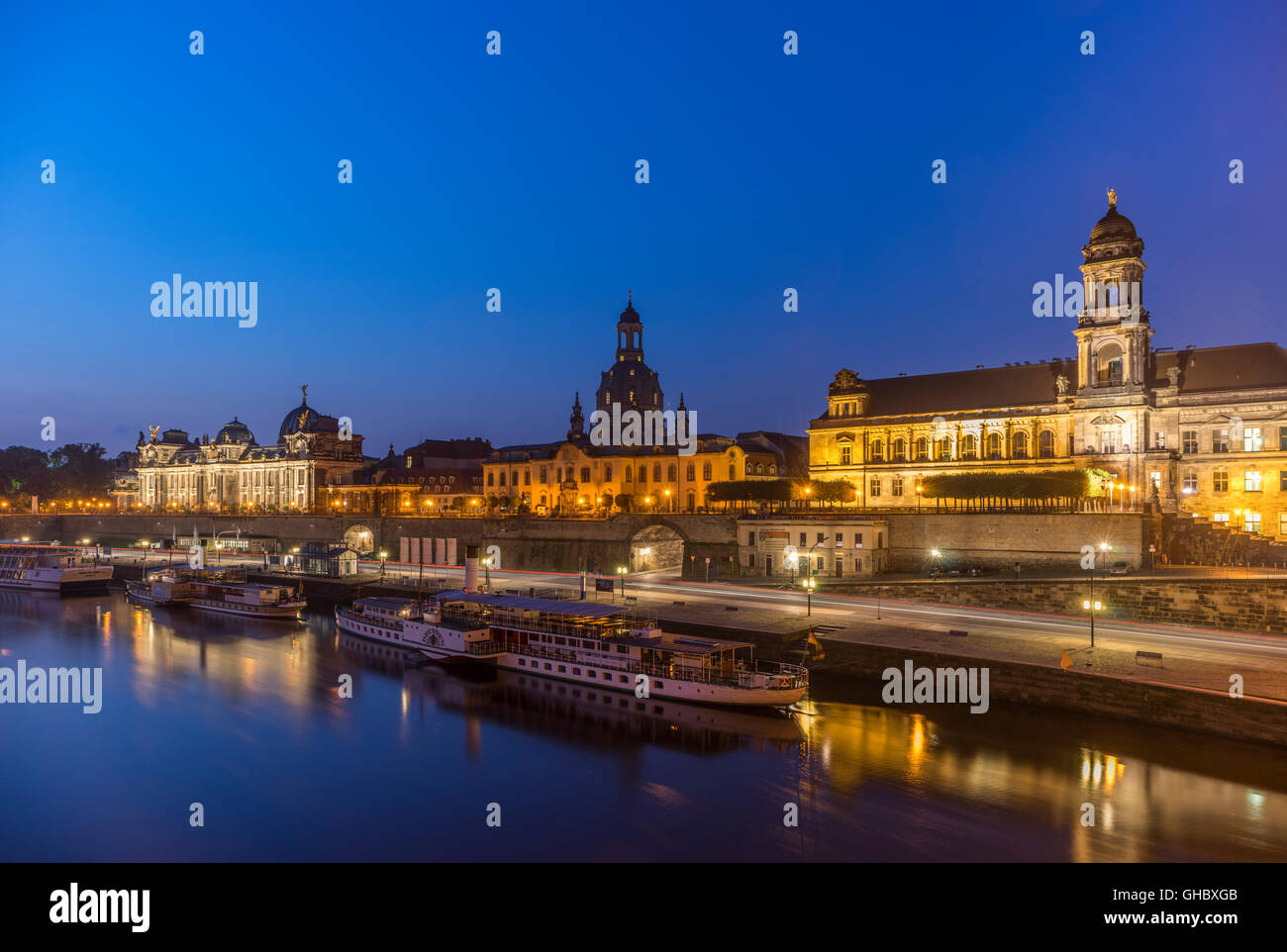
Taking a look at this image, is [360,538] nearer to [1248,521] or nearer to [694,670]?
[694,670]

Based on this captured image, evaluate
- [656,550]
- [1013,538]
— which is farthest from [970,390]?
[656,550]

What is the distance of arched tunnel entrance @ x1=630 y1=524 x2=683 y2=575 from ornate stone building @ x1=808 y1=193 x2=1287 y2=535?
20.8 metres

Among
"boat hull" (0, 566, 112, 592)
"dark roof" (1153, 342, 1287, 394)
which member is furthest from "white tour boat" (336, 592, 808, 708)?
Answer: "boat hull" (0, 566, 112, 592)

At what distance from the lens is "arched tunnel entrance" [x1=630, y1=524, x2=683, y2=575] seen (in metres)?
69.8

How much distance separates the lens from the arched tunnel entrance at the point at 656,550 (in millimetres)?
69750

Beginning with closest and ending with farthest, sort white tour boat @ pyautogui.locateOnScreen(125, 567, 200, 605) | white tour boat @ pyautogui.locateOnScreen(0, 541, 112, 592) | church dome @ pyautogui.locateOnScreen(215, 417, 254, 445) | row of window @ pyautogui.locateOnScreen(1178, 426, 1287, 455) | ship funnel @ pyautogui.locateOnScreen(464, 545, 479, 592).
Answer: ship funnel @ pyautogui.locateOnScreen(464, 545, 479, 592), row of window @ pyautogui.locateOnScreen(1178, 426, 1287, 455), white tour boat @ pyautogui.locateOnScreen(125, 567, 200, 605), white tour boat @ pyautogui.locateOnScreen(0, 541, 112, 592), church dome @ pyautogui.locateOnScreen(215, 417, 254, 445)

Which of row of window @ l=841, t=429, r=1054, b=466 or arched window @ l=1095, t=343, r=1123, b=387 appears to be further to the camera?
row of window @ l=841, t=429, r=1054, b=466

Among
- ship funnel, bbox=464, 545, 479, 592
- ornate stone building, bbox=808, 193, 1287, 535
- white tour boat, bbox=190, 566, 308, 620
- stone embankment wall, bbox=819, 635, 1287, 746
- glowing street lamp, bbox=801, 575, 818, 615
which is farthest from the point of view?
white tour boat, bbox=190, 566, 308, 620

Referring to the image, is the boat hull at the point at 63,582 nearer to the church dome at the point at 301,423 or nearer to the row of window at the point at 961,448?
the church dome at the point at 301,423

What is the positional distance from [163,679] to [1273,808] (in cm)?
4984

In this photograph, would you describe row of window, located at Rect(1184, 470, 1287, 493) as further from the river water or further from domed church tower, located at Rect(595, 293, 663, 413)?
domed church tower, located at Rect(595, 293, 663, 413)

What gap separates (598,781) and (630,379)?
97.4 m

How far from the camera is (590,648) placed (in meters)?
39.4
